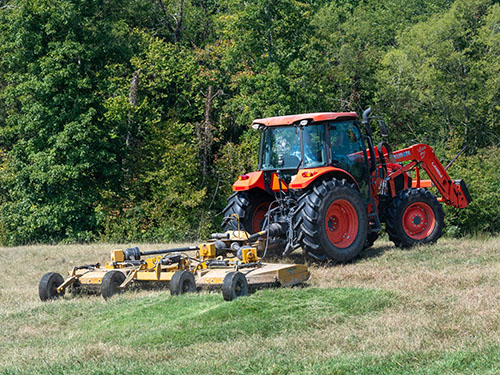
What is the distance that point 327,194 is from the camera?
11.1 metres

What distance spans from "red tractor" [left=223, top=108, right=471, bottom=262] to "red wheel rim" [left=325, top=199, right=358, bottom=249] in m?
0.02

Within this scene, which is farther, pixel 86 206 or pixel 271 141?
pixel 86 206

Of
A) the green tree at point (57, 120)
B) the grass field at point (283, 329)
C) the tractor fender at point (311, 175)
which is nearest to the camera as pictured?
the grass field at point (283, 329)

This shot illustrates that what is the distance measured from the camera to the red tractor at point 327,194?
1109 centimetres

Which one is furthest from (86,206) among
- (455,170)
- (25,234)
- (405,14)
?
(405,14)

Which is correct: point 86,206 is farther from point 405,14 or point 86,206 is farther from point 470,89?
point 405,14

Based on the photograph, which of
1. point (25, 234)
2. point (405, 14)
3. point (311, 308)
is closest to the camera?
point (311, 308)

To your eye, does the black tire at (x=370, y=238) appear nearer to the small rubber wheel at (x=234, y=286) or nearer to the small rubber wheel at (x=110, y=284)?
the small rubber wheel at (x=234, y=286)

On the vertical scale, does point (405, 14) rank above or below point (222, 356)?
above

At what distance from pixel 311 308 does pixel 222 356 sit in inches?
70.1

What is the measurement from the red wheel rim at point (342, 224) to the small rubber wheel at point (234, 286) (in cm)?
317

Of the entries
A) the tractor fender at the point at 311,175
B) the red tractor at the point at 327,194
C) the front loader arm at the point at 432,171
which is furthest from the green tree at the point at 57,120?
the tractor fender at the point at 311,175

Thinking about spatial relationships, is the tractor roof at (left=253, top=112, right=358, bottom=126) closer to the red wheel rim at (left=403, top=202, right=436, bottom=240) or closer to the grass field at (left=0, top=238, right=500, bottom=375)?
the red wheel rim at (left=403, top=202, right=436, bottom=240)

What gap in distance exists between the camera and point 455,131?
29.4 metres
